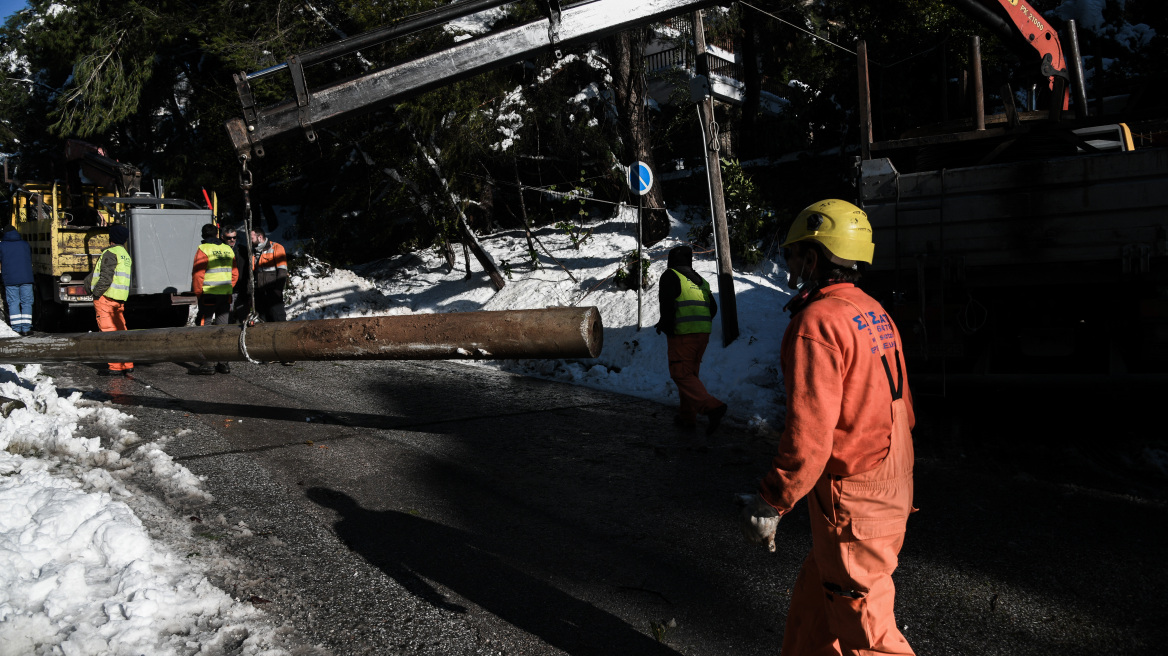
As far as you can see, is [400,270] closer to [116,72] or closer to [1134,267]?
[116,72]

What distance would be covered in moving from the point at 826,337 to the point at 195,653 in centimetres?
255

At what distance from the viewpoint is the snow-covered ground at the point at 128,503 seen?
125 inches

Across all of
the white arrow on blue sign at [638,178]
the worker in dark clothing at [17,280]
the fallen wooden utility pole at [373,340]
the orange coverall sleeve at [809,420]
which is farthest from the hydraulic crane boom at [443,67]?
the worker in dark clothing at [17,280]

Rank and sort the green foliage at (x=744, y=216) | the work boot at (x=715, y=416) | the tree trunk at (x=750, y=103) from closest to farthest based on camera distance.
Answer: the work boot at (x=715, y=416)
the green foliage at (x=744, y=216)
the tree trunk at (x=750, y=103)

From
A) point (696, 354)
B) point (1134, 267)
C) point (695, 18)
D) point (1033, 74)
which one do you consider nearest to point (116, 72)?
point (695, 18)

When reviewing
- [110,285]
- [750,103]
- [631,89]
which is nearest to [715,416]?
[110,285]

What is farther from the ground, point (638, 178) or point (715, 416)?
point (638, 178)

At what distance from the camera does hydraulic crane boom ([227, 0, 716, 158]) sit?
548 centimetres

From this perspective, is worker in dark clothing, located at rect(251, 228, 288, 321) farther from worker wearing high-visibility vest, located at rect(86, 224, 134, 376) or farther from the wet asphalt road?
the wet asphalt road

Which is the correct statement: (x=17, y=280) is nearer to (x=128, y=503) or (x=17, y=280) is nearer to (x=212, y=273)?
(x=212, y=273)

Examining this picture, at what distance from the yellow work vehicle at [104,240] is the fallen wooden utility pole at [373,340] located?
6989mm

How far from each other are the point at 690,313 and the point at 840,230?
181 inches

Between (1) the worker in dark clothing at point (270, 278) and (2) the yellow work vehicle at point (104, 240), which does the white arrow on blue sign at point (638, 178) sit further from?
(2) the yellow work vehicle at point (104, 240)

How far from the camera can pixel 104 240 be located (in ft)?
Answer: 45.7
